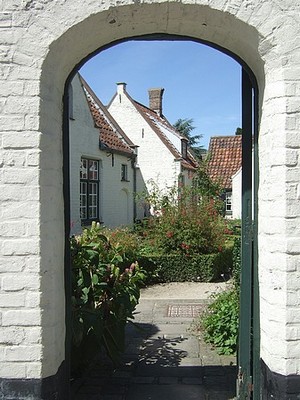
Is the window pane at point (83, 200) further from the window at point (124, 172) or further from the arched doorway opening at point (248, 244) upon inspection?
the arched doorway opening at point (248, 244)

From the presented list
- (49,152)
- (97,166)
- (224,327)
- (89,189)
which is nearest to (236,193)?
(97,166)

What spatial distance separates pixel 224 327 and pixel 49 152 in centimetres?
284

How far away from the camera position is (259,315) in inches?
105

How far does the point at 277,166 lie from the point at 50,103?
1.33 metres

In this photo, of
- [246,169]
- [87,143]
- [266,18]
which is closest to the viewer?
[266,18]

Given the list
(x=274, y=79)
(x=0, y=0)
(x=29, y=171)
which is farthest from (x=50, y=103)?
(x=274, y=79)

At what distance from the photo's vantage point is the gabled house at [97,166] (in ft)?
40.0

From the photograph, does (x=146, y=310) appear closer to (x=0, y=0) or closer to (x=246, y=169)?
(x=246, y=169)

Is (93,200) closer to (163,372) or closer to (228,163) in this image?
(163,372)

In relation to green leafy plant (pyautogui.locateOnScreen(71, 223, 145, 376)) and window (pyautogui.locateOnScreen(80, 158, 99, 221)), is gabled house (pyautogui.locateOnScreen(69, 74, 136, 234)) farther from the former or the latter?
green leafy plant (pyautogui.locateOnScreen(71, 223, 145, 376))

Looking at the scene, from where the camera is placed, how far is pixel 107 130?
617 inches

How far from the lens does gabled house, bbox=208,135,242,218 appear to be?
2378 cm

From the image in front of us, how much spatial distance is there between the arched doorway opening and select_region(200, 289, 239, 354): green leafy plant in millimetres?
1429

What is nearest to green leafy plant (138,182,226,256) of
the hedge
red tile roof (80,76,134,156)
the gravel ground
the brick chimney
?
the hedge
